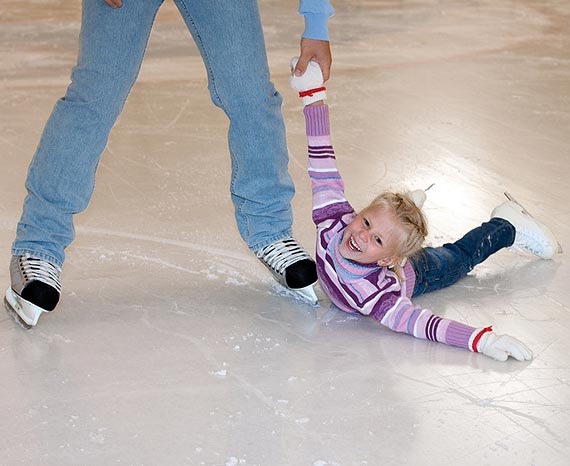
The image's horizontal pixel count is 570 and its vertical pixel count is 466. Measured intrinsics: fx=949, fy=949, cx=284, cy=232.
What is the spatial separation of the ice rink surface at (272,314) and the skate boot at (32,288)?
1.7 inches

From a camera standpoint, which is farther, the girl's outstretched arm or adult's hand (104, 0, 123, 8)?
the girl's outstretched arm

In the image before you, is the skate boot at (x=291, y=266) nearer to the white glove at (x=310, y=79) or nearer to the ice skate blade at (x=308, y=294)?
the ice skate blade at (x=308, y=294)

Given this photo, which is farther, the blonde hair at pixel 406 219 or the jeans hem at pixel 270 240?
the jeans hem at pixel 270 240

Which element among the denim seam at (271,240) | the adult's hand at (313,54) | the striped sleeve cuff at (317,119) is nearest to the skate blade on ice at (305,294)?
the denim seam at (271,240)

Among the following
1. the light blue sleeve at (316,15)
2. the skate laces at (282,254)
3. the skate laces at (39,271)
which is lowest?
the skate laces at (282,254)

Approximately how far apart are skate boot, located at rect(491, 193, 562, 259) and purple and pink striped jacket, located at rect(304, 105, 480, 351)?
41 centimetres

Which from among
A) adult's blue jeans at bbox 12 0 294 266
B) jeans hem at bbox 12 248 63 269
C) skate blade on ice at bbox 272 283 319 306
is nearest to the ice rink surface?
skate blade on ice at bbox 272 283 319 306

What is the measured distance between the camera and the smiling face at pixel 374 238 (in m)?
2.04

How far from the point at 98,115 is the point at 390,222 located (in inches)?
26.1

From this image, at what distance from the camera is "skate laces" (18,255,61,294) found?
2.02m

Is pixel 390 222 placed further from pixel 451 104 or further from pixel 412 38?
pixel 412 38

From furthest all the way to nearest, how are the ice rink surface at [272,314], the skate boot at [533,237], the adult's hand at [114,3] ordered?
the skate boot at [533,237] < the adult's hand at [114,3] < the ice rink surface at [272,314]

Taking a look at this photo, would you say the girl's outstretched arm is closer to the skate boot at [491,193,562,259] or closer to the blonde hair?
the blonde hair

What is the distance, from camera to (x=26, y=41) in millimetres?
4906
